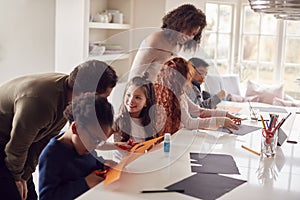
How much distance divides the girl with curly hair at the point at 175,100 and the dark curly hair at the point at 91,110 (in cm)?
60

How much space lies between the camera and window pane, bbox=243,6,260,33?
18.3 ft

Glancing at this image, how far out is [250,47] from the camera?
5.66 metres

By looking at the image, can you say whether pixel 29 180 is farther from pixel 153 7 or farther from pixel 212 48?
pixel 212 48

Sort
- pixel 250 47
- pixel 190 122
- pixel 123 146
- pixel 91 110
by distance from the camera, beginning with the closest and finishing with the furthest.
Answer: pixel 91 110
pixel 123 146
pixel 190 122
pixel 250 47

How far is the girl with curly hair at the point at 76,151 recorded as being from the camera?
1.48 meters

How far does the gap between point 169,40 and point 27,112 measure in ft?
3.01

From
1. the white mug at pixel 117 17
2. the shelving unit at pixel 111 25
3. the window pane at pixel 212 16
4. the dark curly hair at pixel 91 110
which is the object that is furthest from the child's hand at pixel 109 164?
the window pane at pixel 212 16

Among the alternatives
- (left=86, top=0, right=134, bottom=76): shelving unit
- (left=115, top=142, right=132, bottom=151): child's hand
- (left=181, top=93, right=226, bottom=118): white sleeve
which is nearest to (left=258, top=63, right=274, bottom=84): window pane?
(left=86, top=0, right=134, bottom=76): shelving unit

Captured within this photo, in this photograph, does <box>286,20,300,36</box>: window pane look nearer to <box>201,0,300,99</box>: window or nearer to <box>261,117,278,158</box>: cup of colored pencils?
<box>201,0,300,99</box>: window

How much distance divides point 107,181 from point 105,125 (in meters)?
0.24

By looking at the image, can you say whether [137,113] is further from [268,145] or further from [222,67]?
[222,67]

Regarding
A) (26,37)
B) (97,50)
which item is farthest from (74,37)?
(97,50)

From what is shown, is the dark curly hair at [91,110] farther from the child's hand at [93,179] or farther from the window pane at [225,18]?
the window pane at [225,18]

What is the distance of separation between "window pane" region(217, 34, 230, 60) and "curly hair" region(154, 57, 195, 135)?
3.35 metres
